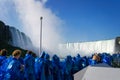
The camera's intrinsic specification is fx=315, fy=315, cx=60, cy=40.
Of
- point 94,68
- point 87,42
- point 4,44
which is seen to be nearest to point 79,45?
point 87,42

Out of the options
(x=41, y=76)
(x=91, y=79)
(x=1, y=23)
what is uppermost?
(x=1, y=23)

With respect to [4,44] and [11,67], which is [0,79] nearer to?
[11,67]

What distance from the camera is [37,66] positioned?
12.2m

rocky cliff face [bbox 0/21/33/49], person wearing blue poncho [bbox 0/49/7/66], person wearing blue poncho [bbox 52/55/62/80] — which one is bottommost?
person wearing blue poncho [bbox 52/55/62/80]

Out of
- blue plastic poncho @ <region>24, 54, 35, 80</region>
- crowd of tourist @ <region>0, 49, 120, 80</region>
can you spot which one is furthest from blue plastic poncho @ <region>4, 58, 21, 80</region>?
blue plastic poncho @ <region>24, 54, 35, 80</region>

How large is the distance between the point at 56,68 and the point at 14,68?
14.2 ft

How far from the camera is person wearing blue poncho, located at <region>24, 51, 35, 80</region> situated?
10.9 meters

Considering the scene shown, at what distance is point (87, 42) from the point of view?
66062 millimetres

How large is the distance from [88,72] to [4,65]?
7.01 meters

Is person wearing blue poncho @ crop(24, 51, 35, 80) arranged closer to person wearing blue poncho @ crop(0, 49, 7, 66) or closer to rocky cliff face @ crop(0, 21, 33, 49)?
person wearing blue poncho @ crop(0, 49, 7, 66)

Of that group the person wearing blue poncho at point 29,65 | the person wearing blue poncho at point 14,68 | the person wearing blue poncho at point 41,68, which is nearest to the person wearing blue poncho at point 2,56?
the person wearing blue poncho at point 14,68

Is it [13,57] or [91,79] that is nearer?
[91,79]

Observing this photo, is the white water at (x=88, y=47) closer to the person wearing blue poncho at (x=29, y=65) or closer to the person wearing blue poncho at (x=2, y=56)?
the person wearing blue poncho at (x=29, y=65)

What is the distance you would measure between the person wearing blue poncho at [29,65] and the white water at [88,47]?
44.2 meters
